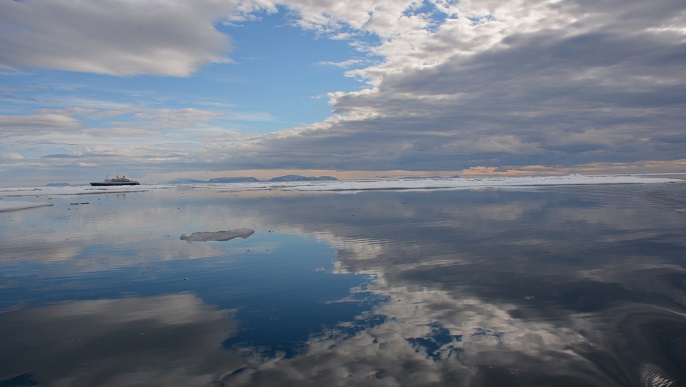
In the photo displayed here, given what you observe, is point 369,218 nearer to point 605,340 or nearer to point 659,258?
point 659,258

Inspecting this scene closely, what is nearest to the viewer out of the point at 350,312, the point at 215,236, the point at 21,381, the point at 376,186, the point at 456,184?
the point at 21,381

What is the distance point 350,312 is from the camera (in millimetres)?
8633

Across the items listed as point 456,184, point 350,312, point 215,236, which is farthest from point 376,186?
point 350,312

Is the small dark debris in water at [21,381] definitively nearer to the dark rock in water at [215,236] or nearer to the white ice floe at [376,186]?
the dark rock in water at [215,236]

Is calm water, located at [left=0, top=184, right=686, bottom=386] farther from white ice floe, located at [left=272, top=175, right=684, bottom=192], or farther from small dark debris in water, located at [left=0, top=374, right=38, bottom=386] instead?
white ice floe, located at [left=272, top=175, right=684, bottom=192]

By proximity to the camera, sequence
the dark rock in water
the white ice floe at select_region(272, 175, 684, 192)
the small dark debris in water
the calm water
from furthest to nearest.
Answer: the white ice floe at select_region(272, 175, 684, 192) → the dark rock in water → the calm water → the small dark debris in water

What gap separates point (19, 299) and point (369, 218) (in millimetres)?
19774

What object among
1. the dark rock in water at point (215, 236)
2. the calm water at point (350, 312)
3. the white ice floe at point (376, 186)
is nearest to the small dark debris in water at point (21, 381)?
the calm water at point (350, 312)

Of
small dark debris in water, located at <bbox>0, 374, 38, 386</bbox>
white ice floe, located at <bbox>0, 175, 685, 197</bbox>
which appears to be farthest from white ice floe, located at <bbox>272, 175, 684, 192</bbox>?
small dark debris in water, located at <bbox>0, 374, 38, 386</bbox>

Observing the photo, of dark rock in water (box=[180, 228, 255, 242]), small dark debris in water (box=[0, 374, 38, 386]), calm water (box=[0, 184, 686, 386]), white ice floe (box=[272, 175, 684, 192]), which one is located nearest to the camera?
small dark debris in water (box=[0, 374, 38, 386])

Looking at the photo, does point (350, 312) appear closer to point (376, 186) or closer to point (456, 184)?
point (376, 186)

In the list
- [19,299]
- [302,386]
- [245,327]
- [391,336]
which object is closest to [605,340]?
[391,336]

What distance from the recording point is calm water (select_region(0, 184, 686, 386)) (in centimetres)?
608

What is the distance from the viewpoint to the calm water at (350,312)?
608 centimetres
